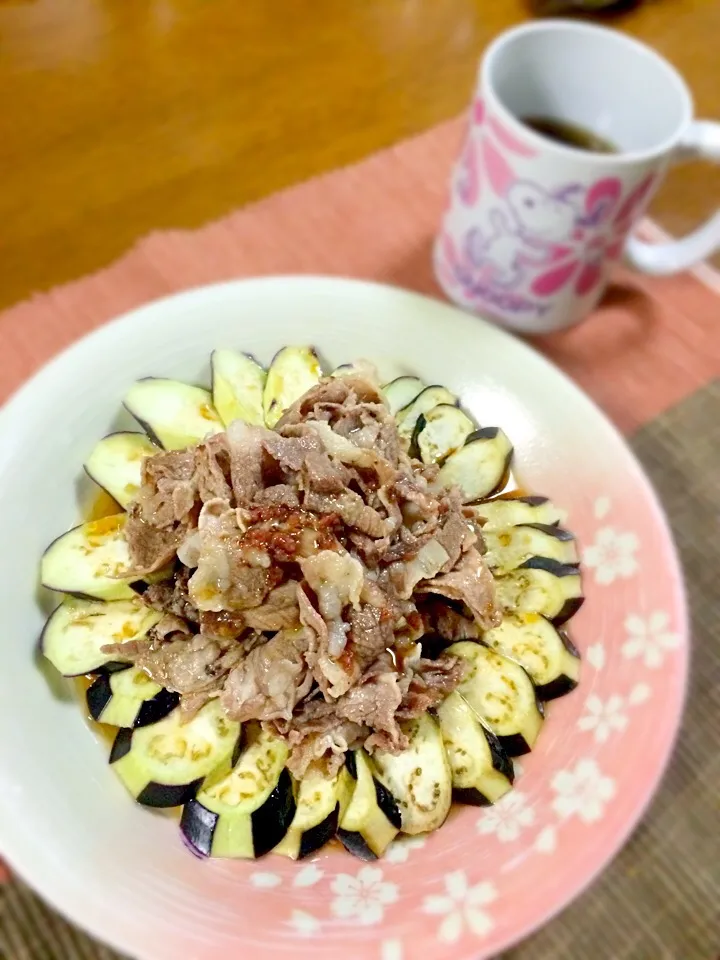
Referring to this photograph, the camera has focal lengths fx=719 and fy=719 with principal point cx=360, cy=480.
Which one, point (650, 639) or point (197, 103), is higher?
point (197, 103)

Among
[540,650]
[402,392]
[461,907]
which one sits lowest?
[461,907]

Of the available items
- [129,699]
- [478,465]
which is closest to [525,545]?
[478,465]

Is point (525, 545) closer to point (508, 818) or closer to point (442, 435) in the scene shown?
point (442, 435)

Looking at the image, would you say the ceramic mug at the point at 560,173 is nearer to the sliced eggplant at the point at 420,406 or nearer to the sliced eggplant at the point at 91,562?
the sliced eggplant at the point at 420,406

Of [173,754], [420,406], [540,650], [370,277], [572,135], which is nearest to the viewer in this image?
[173,754]

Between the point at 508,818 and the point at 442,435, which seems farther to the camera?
the point at 442,435

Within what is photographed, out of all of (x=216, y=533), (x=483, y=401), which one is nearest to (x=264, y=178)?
(x=483, y=401)

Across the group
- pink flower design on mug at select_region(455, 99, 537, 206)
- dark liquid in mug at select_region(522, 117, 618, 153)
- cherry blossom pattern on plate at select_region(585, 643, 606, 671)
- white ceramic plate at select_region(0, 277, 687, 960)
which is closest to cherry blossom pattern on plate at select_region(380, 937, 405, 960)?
white ceramic plate at select_region(0, 277, 687, 960)

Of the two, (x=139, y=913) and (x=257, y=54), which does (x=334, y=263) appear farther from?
(x=139, y=913)
